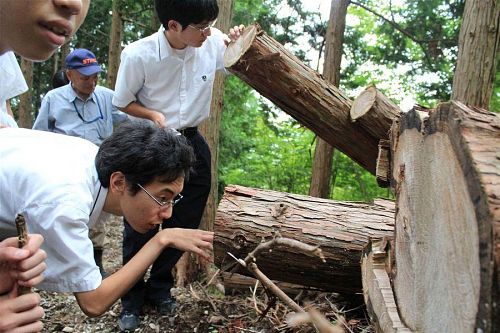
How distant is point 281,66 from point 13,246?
69.2 inches

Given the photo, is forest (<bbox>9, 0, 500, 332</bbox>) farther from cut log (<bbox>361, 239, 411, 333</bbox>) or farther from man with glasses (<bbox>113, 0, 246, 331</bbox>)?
cut log (<bbox>361, 239, 411, 333</bbox>)

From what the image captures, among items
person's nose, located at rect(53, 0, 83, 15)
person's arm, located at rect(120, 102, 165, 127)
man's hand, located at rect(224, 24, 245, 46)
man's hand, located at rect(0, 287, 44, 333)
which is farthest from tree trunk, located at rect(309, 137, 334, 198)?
person's nose, located at rect(53, 0, 83, 15)

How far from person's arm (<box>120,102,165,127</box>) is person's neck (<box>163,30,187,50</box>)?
42 cm

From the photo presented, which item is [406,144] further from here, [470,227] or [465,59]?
[465,59]

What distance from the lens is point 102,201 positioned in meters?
2.05

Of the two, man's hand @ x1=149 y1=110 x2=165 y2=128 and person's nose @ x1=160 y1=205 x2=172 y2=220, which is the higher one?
man's hand @ x1=149 y1=110 x2=165 y2=128

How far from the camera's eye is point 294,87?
2648mm

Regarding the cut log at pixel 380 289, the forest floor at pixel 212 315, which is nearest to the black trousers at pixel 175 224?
the forest floor at pixel 212 315

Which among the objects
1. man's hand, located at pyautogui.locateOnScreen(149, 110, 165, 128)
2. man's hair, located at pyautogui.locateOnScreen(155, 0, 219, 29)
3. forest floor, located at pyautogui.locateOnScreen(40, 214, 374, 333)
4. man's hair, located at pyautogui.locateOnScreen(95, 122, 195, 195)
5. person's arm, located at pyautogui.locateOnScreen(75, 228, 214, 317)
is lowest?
forest floor, located at pyautogui.locateOnScreen(40, 214, 374, 333)

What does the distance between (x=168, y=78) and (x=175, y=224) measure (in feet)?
3.01

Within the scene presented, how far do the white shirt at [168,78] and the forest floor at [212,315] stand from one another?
118 centimetres

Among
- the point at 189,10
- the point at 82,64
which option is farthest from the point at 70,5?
the point at 82,64

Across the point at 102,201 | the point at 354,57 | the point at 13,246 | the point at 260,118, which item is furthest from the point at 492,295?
the point at 260,118

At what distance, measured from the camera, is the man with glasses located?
269 cm
